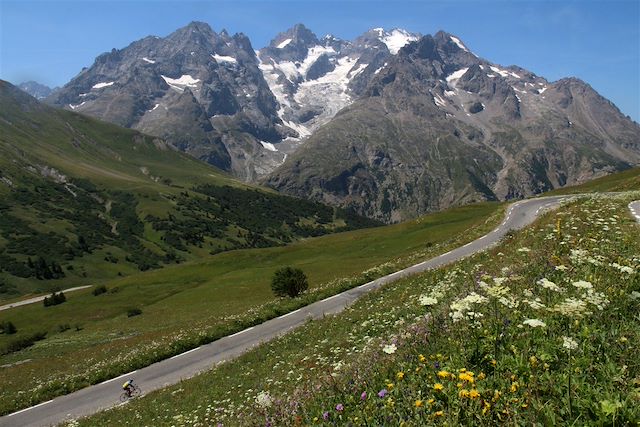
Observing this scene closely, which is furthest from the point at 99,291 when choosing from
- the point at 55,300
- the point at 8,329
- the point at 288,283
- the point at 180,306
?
the point at 288,283

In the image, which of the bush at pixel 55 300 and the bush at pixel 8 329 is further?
the bush at pixel 55 300

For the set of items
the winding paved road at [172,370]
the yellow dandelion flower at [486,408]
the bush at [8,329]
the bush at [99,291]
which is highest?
the yellow dandelion flower at [486,408]

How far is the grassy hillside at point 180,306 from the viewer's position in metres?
33.5

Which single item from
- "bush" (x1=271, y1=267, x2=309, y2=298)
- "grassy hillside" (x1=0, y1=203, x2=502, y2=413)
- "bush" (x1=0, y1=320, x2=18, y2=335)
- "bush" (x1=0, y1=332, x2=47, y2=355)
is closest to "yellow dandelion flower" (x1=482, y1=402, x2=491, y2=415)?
"grassy hillside" (x1=0, y1=203, x2=502, y2=413)

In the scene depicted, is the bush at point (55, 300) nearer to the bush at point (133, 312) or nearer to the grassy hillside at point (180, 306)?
the grassy hillside at point (180, 306)

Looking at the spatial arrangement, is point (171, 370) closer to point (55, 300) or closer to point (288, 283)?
point (288, 283)

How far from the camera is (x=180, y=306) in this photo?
65750 mm

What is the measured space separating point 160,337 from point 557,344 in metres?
37.5

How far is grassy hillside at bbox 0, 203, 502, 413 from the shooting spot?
33453 mm

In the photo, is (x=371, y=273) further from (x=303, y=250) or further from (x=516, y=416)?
(x=303, y=250)

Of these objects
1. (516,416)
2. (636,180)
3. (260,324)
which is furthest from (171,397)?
Answer: (636,180)

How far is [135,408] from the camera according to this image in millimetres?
21141

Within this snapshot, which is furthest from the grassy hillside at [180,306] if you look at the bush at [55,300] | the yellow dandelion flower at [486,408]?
the yellow dandelion flower at [486,408]

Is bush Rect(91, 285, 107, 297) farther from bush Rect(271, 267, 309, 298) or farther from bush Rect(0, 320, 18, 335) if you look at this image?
bush Rect(271, 267, 309, 298)
